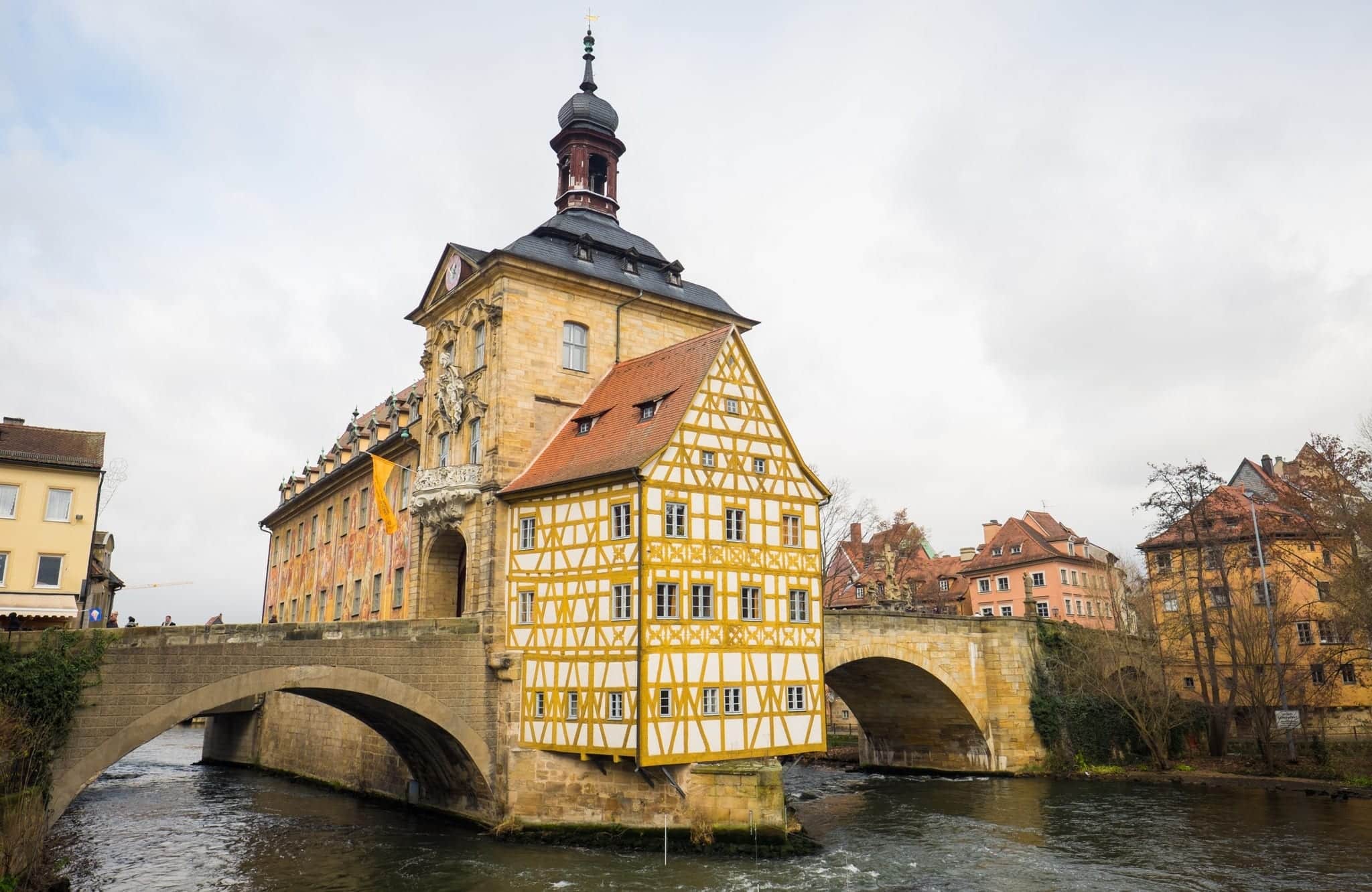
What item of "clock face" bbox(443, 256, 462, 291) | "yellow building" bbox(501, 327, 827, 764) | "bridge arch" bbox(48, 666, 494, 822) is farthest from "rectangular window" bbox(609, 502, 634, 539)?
"clock face" bbox(443, 256, 462, 291)

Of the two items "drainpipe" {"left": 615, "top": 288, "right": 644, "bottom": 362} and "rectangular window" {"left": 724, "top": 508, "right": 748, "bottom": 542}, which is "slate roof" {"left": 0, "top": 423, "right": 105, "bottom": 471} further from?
"rectangular window" {"left": 724, "top": 508, "right": 748, "bottom": 542}

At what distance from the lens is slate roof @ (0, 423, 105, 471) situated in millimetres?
28406

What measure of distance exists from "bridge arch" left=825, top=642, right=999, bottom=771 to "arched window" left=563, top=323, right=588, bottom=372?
40.6ft

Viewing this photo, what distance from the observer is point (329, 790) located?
32.9m

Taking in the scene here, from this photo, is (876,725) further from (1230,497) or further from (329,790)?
(329,790)

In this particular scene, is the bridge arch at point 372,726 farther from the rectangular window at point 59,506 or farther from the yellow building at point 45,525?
the rectangular window at point 59,506

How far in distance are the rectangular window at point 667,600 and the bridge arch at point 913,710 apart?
10718 mm

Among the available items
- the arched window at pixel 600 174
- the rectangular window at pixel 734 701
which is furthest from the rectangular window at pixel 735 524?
the arched window at pixel 600 174

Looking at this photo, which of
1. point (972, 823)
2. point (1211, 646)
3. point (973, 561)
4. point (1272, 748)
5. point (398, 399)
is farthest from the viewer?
point (973, 561)

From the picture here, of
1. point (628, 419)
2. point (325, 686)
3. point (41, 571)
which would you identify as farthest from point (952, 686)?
point (41, 571)

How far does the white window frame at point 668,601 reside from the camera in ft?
70.1

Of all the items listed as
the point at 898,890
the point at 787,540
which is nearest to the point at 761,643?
the point at 787,540

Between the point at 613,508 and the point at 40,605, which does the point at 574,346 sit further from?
the point at 40,605

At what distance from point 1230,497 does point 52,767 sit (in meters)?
39.9
